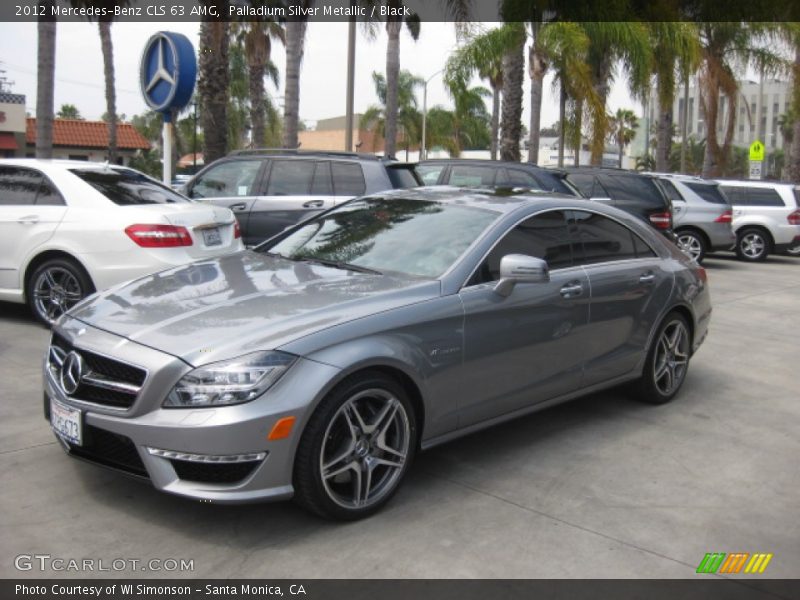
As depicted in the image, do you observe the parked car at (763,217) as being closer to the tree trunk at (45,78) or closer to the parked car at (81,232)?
the parked car at (81,232)

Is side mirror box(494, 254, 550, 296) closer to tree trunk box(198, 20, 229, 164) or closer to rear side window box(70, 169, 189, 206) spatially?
rear side window box(70, 169, 189, 206)

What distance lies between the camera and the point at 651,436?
5371mm

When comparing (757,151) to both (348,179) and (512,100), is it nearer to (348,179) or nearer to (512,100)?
(512,100)

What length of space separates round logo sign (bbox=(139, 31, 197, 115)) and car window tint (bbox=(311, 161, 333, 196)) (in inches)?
69.9

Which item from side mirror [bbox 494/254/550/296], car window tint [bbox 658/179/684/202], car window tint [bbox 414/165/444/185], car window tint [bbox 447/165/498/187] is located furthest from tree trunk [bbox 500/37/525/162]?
side mirror [bbox 494/254/550/296]

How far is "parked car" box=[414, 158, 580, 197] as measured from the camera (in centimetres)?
1045

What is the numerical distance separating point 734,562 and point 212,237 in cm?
536

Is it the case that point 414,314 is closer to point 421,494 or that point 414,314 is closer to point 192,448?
point 421,494

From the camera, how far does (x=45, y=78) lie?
1557 cm

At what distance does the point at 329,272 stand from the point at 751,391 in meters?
3.87

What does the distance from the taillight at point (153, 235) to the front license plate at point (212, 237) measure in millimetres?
348

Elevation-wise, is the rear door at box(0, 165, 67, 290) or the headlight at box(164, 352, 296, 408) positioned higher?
the rear door at box(0, 165, 67, 290)

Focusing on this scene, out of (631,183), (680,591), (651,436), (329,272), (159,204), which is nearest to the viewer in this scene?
(680,591)

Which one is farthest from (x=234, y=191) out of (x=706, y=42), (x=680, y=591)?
(x=706, y=42)
